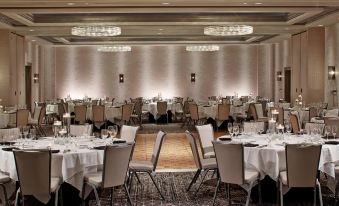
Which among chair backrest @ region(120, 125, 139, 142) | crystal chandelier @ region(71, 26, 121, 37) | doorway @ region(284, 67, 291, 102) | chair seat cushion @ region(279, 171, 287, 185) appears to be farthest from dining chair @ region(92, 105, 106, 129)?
chair seat cushion @ region(279, 171, 287, 185)

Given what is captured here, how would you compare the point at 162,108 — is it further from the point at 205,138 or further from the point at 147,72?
the point at 205,138

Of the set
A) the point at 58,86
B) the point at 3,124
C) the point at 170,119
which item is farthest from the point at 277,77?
the point at 3,124

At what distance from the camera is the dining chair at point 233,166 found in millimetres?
5781

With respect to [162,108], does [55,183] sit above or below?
below

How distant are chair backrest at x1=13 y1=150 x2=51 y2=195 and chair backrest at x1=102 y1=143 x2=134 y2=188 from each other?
0.61 metres

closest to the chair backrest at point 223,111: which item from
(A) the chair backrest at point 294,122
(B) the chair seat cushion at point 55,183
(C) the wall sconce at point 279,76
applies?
(A) the chair backrest at point 294,122

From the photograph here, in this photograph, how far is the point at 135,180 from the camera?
7906 millimetres

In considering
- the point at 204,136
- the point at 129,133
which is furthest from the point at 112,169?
the point at 204,136

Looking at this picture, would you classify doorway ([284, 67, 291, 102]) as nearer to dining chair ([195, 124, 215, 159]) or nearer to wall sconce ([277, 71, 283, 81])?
wall sconce ([277, 71, 283, 81])

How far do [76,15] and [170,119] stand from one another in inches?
276

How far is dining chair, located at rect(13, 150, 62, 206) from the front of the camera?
5.31 m

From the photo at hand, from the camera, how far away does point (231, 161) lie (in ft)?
19.2

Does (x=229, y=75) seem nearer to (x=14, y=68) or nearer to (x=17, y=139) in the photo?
(x=14, y=68)

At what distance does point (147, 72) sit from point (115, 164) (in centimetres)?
1604
